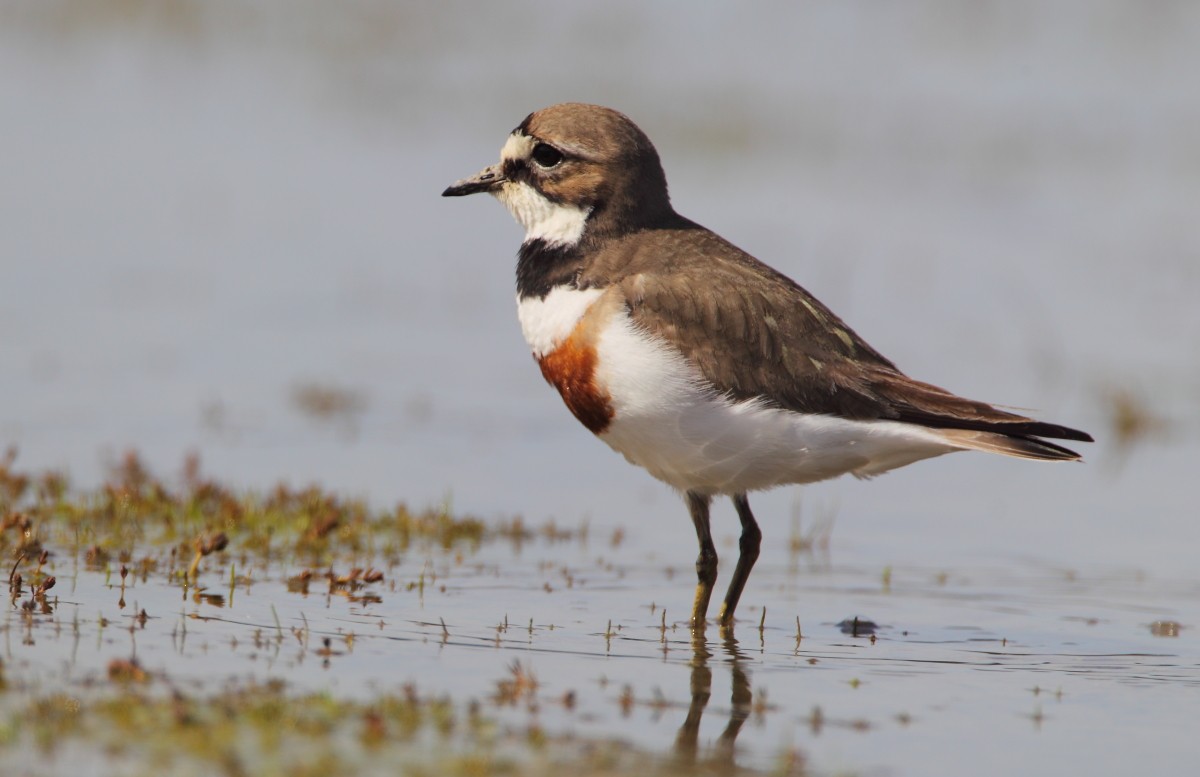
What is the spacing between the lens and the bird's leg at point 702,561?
23.7 feet

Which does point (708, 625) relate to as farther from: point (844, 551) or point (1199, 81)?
point (1199, 81)

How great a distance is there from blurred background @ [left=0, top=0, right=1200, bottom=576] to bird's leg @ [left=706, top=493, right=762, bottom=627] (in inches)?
48.1

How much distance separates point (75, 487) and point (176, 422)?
1930 mm

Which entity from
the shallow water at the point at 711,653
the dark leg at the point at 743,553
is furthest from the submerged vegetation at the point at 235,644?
the dark leg at the point at 743,553

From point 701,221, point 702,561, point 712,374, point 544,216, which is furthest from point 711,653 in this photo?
point 701,221

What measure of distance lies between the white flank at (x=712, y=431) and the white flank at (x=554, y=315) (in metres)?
0.21

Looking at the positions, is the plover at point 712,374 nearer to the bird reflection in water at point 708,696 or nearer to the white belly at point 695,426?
the white belly at point 695,426

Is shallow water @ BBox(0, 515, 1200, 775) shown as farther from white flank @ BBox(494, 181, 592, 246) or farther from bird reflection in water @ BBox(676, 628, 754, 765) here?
white flank @ BBox(494, 181, 592, 246)

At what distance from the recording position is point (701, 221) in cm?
1670

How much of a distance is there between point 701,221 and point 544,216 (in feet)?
30.3

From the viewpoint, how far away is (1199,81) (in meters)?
23.4

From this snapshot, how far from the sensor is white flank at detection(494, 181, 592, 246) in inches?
294

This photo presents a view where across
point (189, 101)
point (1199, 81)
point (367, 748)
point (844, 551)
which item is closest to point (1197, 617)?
point (844, 551)

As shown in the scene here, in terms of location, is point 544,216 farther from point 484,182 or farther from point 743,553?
point 743,553
